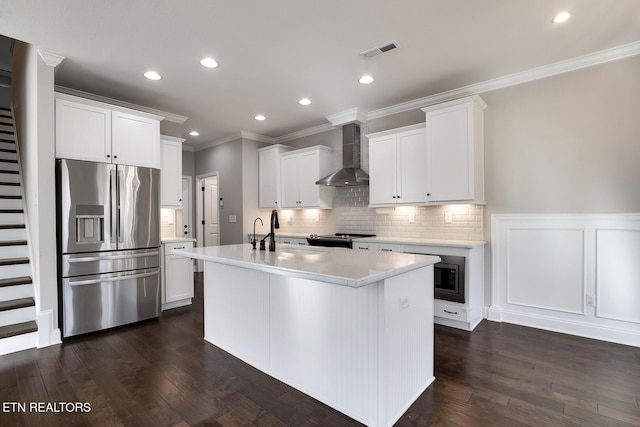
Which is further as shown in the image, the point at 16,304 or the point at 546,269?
the point at 546,269

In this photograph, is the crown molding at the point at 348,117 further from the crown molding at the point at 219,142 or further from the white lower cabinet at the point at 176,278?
the white lower cabinet at the point at 176,278

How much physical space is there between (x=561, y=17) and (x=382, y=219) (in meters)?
2.98

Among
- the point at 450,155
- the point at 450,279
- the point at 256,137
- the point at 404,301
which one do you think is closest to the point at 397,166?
the point at 450,155

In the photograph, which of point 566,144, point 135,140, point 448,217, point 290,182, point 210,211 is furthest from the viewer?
point 210,211

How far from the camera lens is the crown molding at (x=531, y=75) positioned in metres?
3.07

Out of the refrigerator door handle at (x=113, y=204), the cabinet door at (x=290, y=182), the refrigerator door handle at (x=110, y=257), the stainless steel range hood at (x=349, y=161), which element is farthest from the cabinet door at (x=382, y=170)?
the refrigerator door handle at (x=113, y=204)

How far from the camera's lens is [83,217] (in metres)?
3.36

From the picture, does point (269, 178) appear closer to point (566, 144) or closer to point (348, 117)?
point (348, 117)

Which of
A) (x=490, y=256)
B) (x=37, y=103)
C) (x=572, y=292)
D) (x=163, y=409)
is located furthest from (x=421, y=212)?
(x=37, y=103)

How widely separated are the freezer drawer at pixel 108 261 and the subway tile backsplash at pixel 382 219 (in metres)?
2.63

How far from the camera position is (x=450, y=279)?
141 inches

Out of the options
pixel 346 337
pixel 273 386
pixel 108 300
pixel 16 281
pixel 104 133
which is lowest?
pixel 273 386

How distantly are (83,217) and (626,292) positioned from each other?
17.8 feet

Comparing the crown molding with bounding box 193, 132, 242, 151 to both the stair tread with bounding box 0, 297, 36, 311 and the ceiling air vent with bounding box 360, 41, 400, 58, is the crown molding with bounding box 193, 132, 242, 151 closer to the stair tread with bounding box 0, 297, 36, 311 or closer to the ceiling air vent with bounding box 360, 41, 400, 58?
the ceiling air vent with bounding box 360, 41, 400, 58
